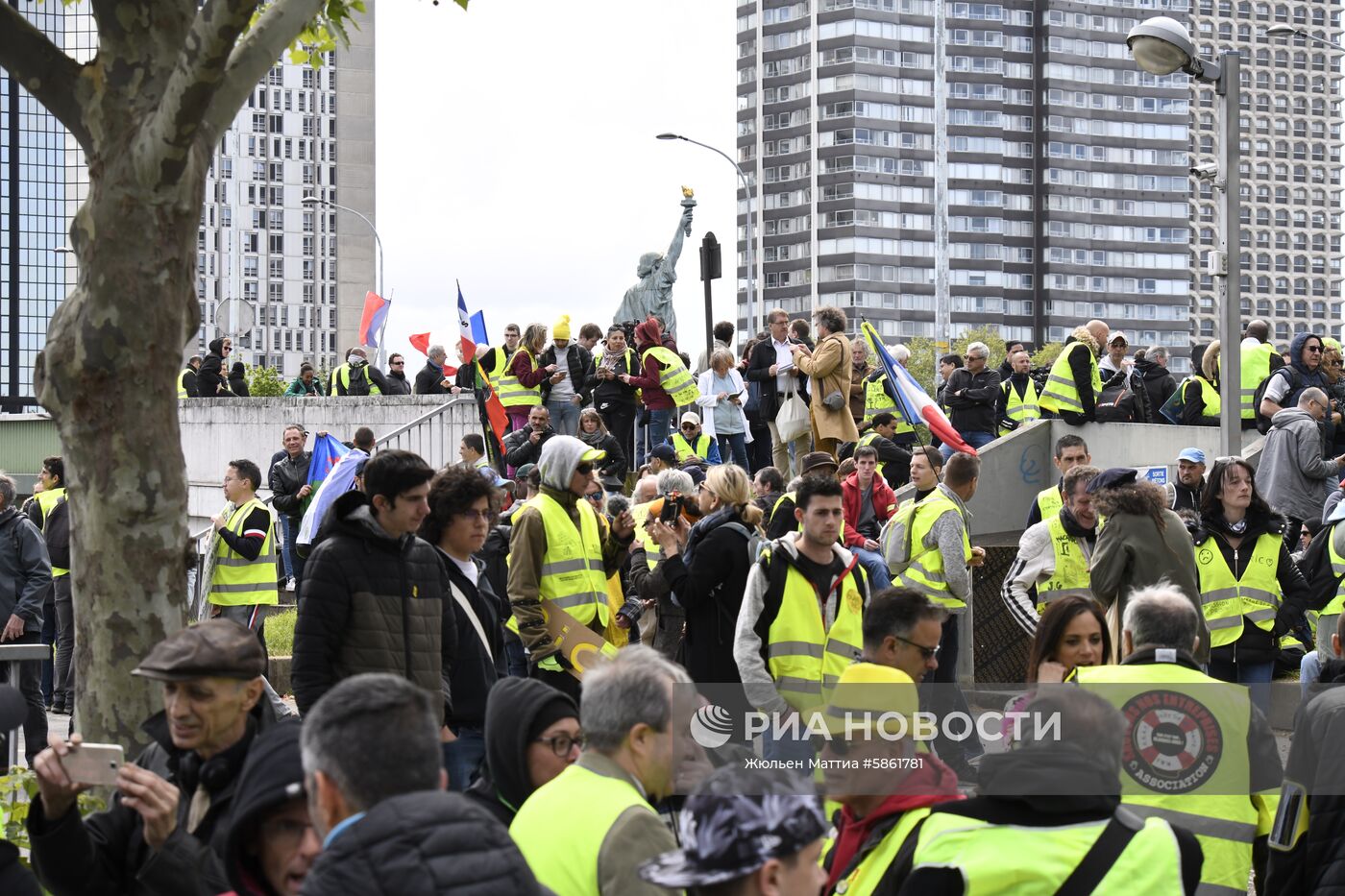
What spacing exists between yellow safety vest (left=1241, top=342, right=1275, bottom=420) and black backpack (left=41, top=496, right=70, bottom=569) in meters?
10.8

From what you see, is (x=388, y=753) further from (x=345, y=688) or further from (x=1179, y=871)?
(x=1179, y=871)

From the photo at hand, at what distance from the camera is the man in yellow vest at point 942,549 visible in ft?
32.1

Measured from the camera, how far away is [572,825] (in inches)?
151

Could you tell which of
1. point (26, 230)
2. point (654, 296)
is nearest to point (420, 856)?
point (654, 296)

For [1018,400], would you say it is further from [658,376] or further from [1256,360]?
[658,376]

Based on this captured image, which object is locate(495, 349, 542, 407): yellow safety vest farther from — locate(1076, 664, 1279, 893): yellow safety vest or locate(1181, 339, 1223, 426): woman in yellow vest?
locate(1076, 664, 1279, 893): yellow safety vest

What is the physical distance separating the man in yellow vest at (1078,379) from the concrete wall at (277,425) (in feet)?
27.8

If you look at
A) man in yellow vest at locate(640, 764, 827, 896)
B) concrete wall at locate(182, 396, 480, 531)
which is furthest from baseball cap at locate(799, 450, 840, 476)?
concrete wall at locate(182, 396, 480, 531)

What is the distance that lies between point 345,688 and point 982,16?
15632cm

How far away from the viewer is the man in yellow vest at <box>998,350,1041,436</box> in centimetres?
1995

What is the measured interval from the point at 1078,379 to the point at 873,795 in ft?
48.3

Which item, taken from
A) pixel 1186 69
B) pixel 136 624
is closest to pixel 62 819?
pixel 136 624

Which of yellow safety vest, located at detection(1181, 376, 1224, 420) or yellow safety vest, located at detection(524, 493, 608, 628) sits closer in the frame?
yellow safety vest, located at detection(524, 493, 608, 628)

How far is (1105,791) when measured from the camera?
3.84 metres
